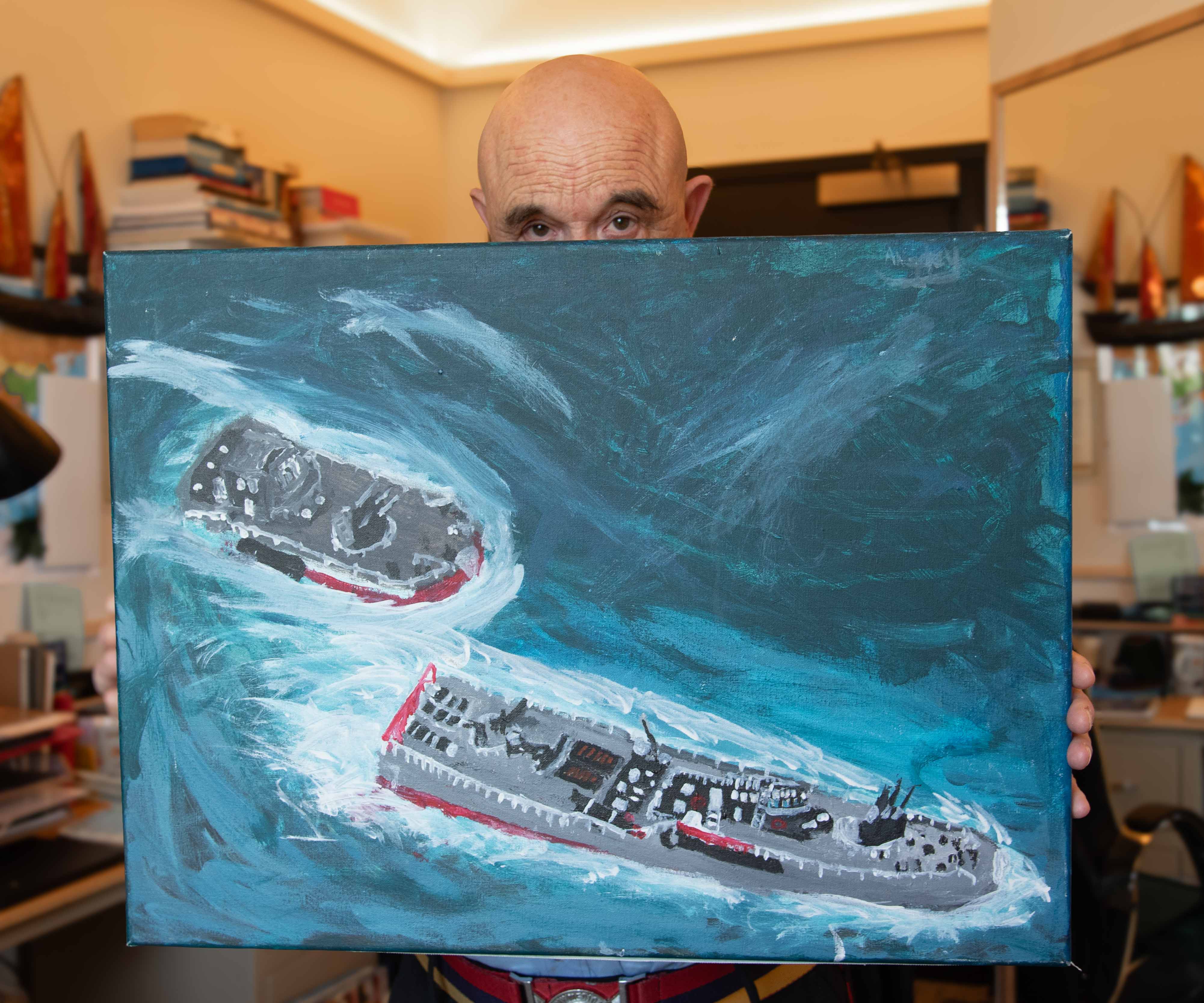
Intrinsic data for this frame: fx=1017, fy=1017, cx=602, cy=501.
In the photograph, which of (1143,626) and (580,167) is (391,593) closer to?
(580,167)

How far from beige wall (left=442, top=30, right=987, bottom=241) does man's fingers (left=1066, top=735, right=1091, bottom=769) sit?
3.22 m

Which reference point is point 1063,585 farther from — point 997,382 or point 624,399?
point 624,399

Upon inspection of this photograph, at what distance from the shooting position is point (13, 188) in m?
2.22

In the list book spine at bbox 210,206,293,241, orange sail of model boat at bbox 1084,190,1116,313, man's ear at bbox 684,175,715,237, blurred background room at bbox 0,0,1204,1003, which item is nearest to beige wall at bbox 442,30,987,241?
blurred background room at bbox 0,0,1204,1003

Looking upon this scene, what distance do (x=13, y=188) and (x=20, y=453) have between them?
1328 mm

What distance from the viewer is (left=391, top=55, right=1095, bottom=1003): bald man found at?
0.97 metres

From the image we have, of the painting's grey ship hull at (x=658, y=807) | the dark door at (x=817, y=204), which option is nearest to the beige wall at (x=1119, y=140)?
the dark door at (x=817, y=204)

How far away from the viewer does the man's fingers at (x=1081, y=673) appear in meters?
0.85

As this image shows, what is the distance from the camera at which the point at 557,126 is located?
1.09 meters

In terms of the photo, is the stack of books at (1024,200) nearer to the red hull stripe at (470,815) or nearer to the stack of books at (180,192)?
the stack of books at (180,192)

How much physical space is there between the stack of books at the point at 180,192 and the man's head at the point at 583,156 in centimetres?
157

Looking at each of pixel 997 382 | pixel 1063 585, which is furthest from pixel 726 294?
pixel 1063 585

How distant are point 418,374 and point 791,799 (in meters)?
0.45

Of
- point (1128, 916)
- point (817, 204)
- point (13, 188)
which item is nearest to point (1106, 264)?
point (817, 204)
